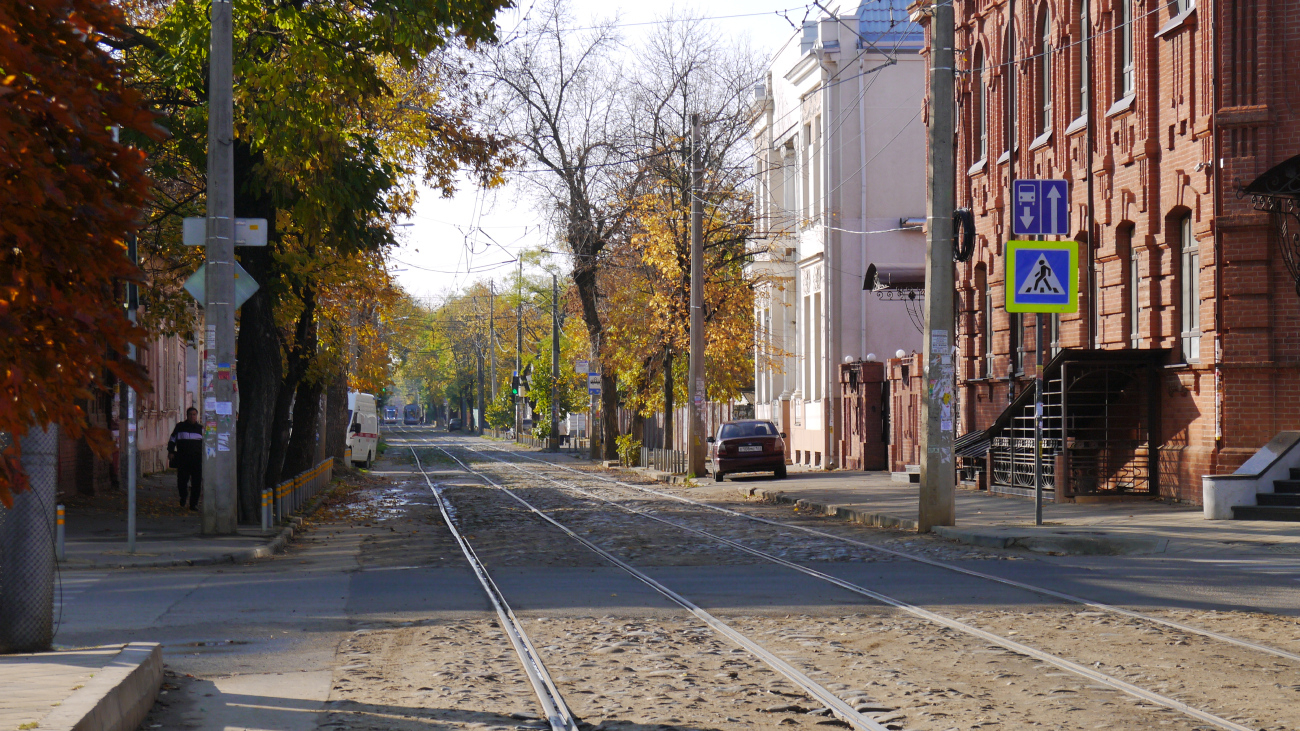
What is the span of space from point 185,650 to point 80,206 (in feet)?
19.3

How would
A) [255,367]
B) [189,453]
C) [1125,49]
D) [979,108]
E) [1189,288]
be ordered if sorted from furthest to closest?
[979,108] < [189,453] < [1125,49] < [1189,288] < [255,367]

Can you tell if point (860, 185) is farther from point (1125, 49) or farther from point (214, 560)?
point (214, 560)

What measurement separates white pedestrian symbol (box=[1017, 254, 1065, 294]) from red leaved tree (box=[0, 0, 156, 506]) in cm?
1426

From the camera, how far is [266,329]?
757 inches

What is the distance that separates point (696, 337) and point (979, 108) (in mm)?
8550

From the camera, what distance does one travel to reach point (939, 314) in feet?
56.5

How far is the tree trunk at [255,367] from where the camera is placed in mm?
18766

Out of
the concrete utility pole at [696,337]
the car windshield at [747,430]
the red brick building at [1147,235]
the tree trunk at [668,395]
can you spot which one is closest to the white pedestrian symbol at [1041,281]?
the red brick building at [1147,235]

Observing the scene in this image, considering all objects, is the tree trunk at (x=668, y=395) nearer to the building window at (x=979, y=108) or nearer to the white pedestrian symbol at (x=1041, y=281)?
the building window at (x=979, y=108)

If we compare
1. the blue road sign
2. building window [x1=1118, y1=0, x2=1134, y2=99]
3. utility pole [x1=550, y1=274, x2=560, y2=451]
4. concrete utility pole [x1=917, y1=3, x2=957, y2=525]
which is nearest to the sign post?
concrete utility pole [x1=917, y1=3, x2=957, y2=525]

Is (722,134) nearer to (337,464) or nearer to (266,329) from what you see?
(337,464)

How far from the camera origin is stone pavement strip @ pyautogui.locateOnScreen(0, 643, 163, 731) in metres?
5.89

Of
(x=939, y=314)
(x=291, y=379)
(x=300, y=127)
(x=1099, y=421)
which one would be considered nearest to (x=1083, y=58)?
(x=1099, y=421)

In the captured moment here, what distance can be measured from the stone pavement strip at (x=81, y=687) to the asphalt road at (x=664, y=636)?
0.74ft
